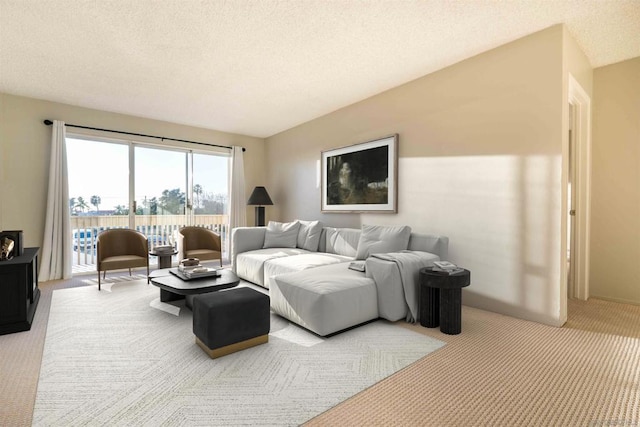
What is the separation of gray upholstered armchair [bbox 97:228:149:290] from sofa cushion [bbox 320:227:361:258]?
8.02 feet

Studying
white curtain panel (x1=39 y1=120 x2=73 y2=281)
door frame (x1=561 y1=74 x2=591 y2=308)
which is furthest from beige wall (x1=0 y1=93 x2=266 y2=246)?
door frame (x1=561 y1=74 x2=591 y2=308)

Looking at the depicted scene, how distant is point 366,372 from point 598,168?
3466 mm

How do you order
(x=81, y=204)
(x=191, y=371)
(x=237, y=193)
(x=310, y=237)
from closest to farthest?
(x=191, y=371) < (x=310, y=237) < (x=81, y=204) < (x=237, y=193)

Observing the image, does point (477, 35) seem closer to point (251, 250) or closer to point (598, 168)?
point (598, 168)

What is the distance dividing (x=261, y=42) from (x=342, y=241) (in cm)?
246

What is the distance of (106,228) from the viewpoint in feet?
16.4

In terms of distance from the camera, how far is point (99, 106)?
4574 millimetres

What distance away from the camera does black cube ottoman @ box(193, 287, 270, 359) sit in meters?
2.07

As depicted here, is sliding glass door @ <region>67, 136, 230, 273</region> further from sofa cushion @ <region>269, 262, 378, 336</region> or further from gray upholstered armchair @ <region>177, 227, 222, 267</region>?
sofa cushion @ <region>269, 262, 378, 336</region>

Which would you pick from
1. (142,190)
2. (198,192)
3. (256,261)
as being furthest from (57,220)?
(256,261)

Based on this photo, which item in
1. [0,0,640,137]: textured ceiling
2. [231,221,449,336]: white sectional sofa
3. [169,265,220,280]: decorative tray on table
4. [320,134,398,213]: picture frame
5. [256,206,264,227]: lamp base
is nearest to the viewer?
[0,0,640,137]: textured ceiling

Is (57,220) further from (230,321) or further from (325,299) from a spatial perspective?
(325,299)

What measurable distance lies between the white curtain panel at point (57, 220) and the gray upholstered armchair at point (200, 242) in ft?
4.93

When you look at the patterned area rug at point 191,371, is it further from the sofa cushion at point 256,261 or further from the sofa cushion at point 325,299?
the sofa cushion at point 256,261
